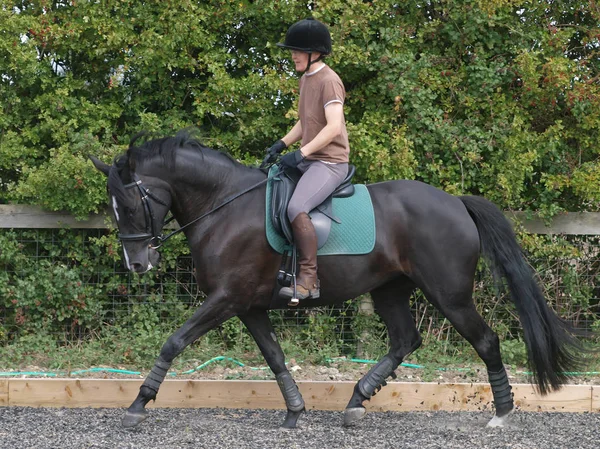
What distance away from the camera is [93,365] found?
7184 millimetres

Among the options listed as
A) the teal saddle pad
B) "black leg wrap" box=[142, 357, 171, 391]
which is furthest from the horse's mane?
"black leg wrap" box=[142, 357, 171, 391]

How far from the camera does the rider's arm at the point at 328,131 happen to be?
5.39 m

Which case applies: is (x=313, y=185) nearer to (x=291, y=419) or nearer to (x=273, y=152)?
(x=273, y=152)

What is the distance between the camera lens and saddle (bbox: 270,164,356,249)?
5.45 metres

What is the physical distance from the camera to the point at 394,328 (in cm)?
607

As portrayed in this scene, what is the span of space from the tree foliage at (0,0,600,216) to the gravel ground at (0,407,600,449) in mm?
2313

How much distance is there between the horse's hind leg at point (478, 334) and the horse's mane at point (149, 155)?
5.93 ft

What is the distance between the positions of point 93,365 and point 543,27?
5378mm

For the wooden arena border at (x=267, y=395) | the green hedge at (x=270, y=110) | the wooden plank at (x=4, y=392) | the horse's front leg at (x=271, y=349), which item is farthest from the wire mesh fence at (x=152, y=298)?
the horse's front leg at (x=271, y=349)

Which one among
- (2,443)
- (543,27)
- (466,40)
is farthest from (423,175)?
(2,443)

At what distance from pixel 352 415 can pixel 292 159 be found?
186cm

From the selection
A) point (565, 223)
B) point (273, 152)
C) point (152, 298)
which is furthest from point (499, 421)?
point (152, 298)

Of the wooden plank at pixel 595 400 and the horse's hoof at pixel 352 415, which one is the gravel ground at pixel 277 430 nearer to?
the horse's hoof at pixel 352 415

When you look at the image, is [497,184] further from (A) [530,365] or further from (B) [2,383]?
(B) [2,383]
